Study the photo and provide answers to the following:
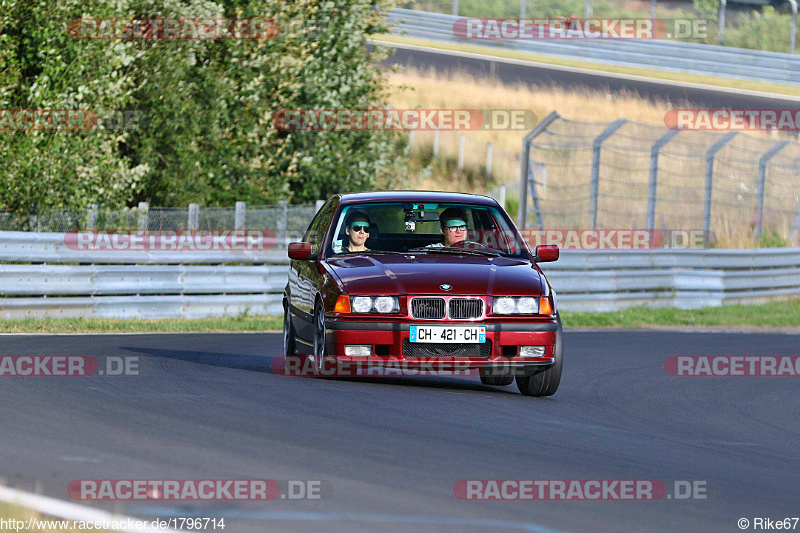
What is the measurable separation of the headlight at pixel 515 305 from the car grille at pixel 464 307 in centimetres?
12

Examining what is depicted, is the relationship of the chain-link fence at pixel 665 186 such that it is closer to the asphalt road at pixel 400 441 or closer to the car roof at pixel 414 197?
the car roof at pixel 414 197

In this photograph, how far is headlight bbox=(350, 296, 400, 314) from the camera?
10.2 meters

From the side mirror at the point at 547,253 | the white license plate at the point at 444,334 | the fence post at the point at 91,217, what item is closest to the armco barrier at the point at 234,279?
the fence post at the point at 91,217

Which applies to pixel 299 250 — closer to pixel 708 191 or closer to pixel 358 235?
pixel 358 235

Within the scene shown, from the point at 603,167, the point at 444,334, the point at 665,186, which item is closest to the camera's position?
the point at 444,334

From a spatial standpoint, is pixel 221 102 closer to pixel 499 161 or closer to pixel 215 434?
pixel 499 161

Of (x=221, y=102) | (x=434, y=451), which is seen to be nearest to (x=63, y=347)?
(x=434, y=451)

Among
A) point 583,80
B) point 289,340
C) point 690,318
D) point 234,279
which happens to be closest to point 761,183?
point 690,318

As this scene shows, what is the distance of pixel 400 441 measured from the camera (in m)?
7.82

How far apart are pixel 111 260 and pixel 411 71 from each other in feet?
102

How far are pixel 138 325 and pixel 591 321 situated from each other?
750 centimetres

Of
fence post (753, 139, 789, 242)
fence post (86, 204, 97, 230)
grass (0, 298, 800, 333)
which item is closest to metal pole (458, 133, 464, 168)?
fence post (753, 139, 789, 242)

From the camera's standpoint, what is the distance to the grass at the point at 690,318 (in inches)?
851

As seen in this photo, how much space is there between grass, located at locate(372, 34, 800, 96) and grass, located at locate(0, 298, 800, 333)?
1990 centimetres
